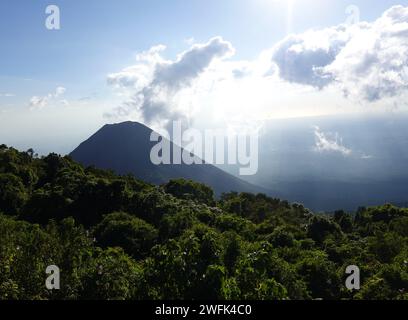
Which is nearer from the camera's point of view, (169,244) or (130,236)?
(169,244)

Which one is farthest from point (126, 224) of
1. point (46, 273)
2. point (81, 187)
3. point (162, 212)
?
point (46, 273)

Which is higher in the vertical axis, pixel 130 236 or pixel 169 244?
pixel 169 244

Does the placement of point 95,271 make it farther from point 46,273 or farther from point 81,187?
point 81,187

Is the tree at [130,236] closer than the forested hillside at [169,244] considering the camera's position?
No

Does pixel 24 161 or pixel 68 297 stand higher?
pixel 24 161

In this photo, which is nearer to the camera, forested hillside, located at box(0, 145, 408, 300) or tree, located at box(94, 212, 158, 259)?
forested hillside, located at box(0, 145, 408, 300)

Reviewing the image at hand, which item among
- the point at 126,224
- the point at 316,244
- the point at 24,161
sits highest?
the point at 24,161
